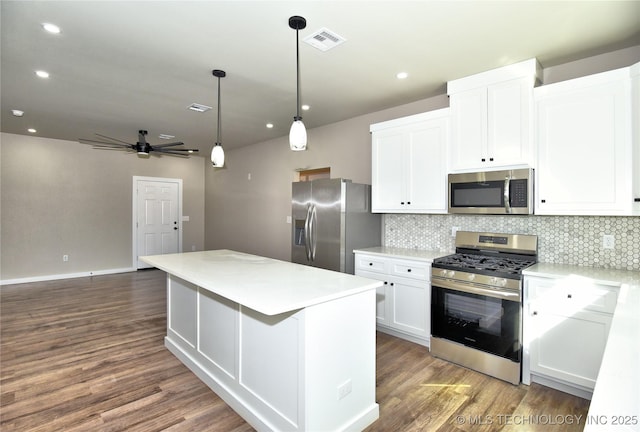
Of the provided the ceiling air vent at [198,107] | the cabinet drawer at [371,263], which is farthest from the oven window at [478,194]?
the ceiling air vent at [198,107]

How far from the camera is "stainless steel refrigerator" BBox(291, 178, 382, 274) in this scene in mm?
3688

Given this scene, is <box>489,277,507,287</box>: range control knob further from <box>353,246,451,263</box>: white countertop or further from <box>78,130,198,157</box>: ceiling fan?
<box>78,130,198,157</box>: ceiling fan

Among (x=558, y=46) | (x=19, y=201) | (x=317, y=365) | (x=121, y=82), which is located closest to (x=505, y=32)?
(x=558, y=46)

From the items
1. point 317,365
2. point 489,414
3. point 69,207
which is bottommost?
point 489,414

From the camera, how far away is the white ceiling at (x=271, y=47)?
2129 millimetres

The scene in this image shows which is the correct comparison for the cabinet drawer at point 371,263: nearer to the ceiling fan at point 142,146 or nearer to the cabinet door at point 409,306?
the cabinet door at point 409,306

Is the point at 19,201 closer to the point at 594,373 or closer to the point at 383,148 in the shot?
the point at 383,148

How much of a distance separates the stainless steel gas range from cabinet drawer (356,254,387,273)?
1.97 feet

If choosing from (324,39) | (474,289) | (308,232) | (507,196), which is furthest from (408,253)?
(324,39)

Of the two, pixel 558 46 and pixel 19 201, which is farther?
pixel 19 201

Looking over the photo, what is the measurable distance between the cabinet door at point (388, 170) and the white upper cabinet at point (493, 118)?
58 centimetres

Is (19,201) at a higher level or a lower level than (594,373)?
higher

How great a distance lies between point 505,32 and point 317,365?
8.44 ft

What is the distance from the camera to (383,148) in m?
3.78
